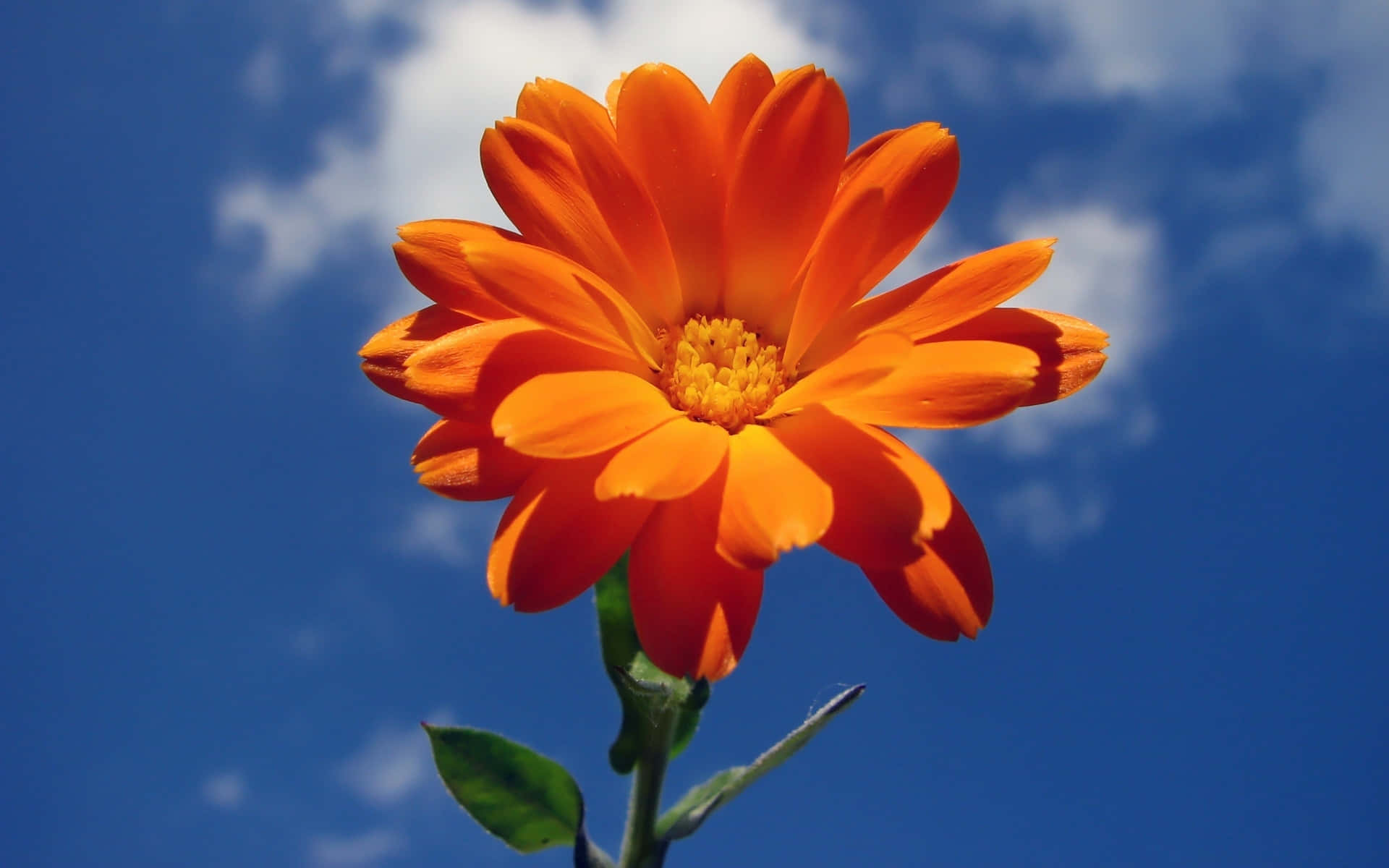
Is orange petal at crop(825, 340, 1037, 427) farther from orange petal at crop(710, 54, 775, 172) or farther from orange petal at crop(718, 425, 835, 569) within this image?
orange petal at crop(710, 54, 775, 172)

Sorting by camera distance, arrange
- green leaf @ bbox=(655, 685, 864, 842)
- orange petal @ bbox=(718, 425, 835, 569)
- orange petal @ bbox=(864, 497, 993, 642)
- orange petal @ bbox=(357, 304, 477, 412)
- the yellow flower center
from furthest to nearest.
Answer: the yellow flower center
green leaf @ bbox=(655, 685, 864, 842)
orange petal @ bbox=(357, 304, 477, 412)
orange petal @ bbox=(864, 497, 993, 642)
orange petal @ bbox=(718, 425, 835, 569)

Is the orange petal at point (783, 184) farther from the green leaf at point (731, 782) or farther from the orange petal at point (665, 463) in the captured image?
the green leaf at point (731, 782)

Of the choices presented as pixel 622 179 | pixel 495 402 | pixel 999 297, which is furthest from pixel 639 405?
pixel 999 297

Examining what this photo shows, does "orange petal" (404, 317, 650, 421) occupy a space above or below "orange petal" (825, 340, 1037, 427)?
above

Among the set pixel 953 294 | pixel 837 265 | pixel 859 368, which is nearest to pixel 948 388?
pixel 859 368

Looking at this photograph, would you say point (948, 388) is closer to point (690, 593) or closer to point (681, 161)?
point (690, 593)

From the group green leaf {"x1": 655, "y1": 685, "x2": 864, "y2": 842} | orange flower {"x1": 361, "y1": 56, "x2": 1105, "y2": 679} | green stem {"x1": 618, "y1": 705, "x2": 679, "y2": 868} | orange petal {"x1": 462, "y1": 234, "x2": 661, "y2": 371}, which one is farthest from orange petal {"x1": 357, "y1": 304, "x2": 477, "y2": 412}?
green leaf {"x1": 655, "y1": 685, "x2": 864, "y2": 842}
